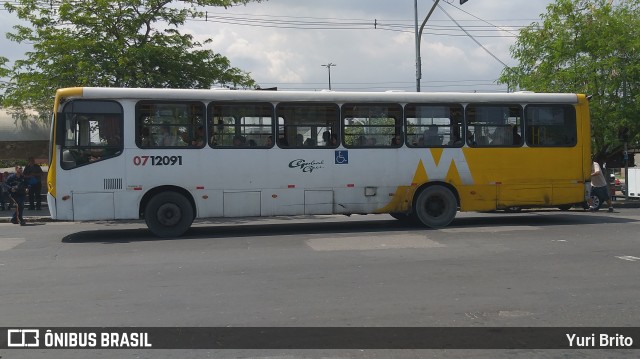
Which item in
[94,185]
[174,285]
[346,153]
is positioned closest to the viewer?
[174,285]

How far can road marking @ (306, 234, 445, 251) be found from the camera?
39.5 feet

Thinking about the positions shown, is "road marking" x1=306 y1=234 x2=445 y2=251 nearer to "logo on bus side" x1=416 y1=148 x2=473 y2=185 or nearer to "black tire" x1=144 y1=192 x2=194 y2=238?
"logo on bus side" x1=416 y1=148 x2=473 y2=185

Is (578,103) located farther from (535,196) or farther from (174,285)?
(174,285)

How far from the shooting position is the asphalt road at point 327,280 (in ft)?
22.4

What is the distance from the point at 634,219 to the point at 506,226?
3.91m

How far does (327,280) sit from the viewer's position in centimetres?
894

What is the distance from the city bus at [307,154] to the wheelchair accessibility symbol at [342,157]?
0.07 feet

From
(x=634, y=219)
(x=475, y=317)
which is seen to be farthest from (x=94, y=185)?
(x=634, y=219)

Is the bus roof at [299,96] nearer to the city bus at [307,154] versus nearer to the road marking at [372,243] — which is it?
the city bus at [307,154]

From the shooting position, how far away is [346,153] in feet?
48.0

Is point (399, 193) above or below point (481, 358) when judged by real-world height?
above

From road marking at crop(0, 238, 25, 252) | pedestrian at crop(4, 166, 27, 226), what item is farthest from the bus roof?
pedestrian at crop(4, 166, 27, 226)

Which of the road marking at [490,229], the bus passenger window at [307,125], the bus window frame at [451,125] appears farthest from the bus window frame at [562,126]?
the bus passenger window at [307,125]

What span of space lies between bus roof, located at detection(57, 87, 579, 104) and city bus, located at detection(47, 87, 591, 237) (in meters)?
0.02
